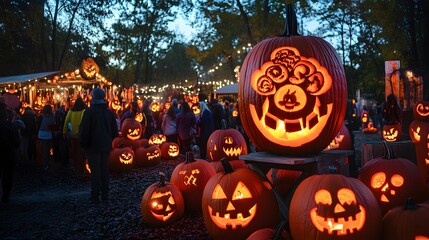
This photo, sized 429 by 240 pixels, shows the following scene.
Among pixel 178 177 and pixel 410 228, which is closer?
pixel 410 228

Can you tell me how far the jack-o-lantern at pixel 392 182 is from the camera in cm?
441

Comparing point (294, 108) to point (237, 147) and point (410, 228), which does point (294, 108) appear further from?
point (237, 147)

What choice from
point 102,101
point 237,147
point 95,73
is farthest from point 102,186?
point 95,73

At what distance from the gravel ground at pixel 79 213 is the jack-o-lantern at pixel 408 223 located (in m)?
2.22

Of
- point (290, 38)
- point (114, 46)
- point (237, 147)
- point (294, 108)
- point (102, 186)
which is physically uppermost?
point (114, 46)

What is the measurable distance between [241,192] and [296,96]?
1.23 meters

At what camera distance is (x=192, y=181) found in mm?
6078

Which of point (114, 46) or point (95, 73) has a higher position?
point (114, 46)

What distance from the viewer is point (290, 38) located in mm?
4453

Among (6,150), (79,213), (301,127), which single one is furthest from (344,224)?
(6,150)

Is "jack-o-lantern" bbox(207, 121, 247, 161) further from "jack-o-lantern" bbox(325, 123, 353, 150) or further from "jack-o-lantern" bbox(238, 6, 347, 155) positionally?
"jack-o-lantern" bbox(238, 6, 347, 155)

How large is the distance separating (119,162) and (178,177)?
4.50 meters

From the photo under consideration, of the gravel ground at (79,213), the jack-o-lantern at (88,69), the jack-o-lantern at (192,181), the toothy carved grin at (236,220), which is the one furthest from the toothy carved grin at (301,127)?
the jack-o-lantern at (88,69)

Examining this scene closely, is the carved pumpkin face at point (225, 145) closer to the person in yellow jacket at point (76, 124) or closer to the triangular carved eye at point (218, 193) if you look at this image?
the triangular carved eye at point (218, 193)
